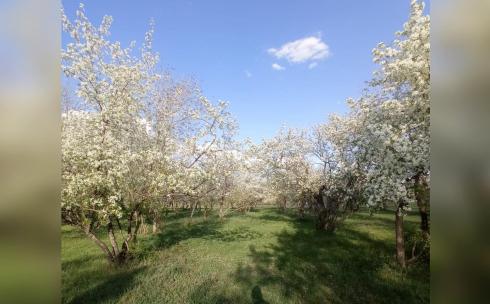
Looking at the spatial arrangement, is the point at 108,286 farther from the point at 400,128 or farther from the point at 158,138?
the point at 400,128

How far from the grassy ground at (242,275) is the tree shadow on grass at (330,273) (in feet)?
0.10

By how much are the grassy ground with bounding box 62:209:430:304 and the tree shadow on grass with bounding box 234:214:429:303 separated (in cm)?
3

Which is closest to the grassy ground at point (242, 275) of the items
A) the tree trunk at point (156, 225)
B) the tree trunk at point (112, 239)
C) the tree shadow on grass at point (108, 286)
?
the tree shadow on grass at point (108, 286)

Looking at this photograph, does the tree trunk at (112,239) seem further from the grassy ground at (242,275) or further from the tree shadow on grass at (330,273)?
the tree shadow on grass at (330,273)

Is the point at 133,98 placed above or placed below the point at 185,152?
above

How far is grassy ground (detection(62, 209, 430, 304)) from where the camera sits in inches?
368

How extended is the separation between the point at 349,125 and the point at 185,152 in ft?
40.3

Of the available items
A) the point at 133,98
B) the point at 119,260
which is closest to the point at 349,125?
the point at 133,98

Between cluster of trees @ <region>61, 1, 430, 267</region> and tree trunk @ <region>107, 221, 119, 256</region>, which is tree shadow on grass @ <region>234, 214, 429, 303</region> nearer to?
cluster of trees @ <region>61, 1, 430, 267</region>

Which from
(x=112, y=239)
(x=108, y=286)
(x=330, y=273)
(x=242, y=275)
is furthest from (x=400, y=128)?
(x=112, y=239)

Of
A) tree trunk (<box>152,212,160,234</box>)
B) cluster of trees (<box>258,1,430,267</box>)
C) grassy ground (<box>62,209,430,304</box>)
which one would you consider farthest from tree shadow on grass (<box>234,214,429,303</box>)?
tree trunk (<box>152,212,160,234</box>)
